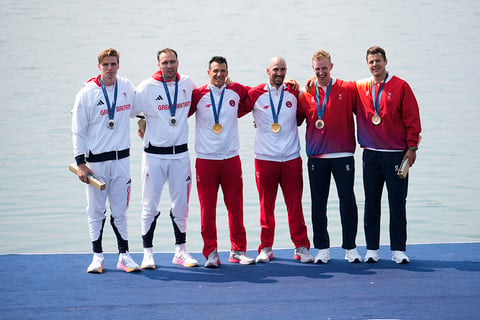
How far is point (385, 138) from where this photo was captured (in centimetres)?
664

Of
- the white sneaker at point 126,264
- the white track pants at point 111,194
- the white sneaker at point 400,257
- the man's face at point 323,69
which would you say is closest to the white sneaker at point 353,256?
the white sneaker at point 400,257

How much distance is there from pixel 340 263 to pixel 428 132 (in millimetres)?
6455

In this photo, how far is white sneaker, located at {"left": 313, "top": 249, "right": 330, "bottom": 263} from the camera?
22.2 ft

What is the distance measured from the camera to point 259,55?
65.0 feet

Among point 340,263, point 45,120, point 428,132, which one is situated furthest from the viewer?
point 45,120

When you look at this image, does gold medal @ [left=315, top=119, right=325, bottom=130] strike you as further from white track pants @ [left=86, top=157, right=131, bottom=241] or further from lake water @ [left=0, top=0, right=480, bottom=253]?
lake water @ [left=0, top=0, right=480, bottom=253]

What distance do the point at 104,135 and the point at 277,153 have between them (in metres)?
1.28

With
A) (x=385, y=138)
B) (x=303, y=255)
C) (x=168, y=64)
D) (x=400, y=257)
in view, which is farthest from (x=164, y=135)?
(x=400, y=257)

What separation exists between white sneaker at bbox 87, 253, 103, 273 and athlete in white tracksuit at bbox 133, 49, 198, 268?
318 mm

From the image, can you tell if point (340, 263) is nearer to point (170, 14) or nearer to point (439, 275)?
point (439, 275)

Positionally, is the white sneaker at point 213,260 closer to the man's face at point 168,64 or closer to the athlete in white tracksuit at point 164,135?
the athlete in white tracksuit at point 164,135

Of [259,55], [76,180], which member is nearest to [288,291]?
[76,180]

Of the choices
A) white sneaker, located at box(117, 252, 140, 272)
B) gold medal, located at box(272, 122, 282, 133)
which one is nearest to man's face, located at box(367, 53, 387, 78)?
gold medal, located at box(272, 122, 282, 133)

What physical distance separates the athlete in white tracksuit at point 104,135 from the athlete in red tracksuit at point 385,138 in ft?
5.68
